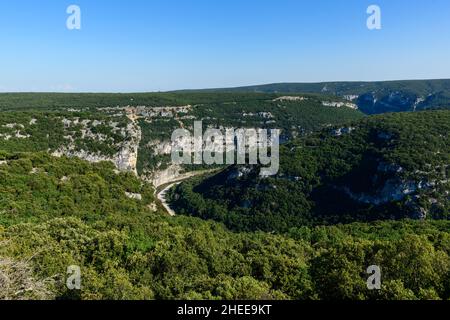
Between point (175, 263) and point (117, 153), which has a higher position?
point (117, 153)

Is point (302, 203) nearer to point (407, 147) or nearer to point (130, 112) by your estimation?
point (407, 147)

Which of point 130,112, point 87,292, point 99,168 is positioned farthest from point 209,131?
point 87,292

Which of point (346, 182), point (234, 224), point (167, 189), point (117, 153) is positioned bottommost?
point (234, 224)

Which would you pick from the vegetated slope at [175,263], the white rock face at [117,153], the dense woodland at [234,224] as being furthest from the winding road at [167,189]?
the vegetated slope at [175,263]

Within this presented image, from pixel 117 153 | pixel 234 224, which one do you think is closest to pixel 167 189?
pixel 117 153

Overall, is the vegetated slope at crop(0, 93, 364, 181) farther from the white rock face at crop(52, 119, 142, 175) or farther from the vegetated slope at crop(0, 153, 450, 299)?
the vegetated slope at crop(0, 153, 450, 299)

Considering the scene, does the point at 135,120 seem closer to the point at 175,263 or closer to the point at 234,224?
the point at 234,224

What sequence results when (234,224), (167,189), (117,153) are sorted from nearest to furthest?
1. (234,224)
2. (117,153)
3. (167,189)

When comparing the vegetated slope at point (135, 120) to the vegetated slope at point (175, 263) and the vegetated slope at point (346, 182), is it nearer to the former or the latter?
the vegetated slope at point (346, 182)
